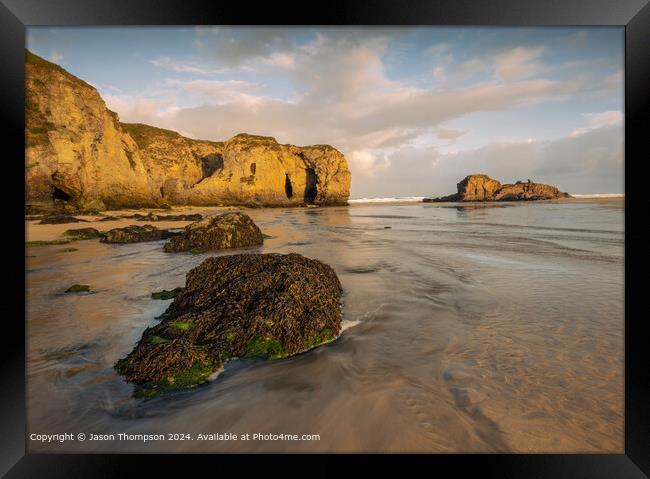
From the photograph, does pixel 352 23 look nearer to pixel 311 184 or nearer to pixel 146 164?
pixel 146 164

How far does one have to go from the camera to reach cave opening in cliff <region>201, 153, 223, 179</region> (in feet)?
205

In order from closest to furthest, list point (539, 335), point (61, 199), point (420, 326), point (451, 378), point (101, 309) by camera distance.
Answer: point (451, 378) → point (539, 335) → point (420, 326) → point (101, 309) → point (61, 199)

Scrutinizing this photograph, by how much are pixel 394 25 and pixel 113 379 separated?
3.78 m

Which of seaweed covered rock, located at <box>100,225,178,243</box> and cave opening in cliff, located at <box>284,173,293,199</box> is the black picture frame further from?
cave opening in cliff, located at <box>284,173,293,199</box>

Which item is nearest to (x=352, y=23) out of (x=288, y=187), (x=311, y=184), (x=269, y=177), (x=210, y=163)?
(x=269, y=177)

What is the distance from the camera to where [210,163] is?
6334cm

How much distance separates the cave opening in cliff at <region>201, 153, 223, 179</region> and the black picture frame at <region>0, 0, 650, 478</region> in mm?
64900

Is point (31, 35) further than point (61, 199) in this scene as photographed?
No

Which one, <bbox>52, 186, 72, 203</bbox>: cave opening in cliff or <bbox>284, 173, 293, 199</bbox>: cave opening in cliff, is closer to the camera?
<bbox>52, 186, 72, 203</bbox>: cave opening in cliff

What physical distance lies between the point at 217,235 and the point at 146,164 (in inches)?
1786

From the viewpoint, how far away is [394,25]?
7.77 feet

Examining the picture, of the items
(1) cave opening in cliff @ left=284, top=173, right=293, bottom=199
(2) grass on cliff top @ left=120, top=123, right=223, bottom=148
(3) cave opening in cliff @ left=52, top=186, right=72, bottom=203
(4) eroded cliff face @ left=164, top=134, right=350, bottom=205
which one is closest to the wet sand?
(3) cave opening in cliff @ left=52, top=186, right=72, bottom=203
